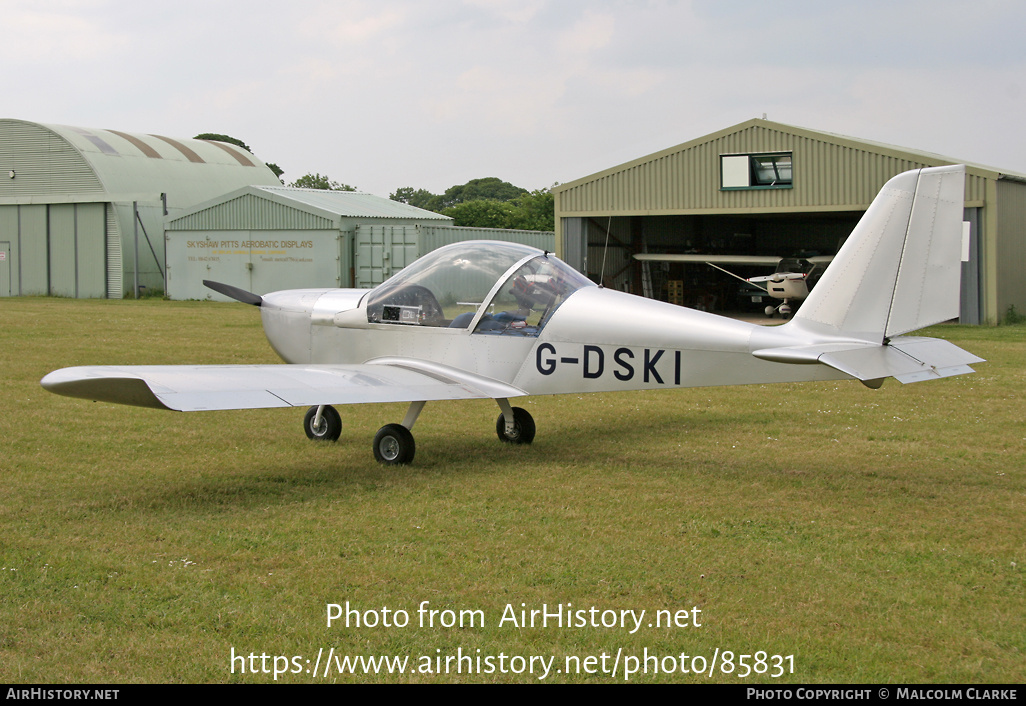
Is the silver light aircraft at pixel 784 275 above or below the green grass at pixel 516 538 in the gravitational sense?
above

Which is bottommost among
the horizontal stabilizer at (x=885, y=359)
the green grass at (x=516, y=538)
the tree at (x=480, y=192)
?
the green grass at (x=516, y=538)

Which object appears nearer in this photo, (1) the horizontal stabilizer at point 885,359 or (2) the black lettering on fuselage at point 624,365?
(1) the horizontal stabilizer at point 885,359

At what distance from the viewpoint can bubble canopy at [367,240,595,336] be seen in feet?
26.1

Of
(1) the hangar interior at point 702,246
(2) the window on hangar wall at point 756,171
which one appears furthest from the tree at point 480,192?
(2) the window on hangar wall at point 756,171

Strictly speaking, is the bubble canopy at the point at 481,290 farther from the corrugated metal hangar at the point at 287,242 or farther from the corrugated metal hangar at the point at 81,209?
the corrugated metal hangar at the point at 81,209

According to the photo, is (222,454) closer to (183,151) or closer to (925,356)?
(925,356)

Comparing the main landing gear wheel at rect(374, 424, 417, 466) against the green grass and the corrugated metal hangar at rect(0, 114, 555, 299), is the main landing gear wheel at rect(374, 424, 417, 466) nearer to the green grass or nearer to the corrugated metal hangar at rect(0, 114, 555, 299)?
the green grass

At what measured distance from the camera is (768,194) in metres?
23.0

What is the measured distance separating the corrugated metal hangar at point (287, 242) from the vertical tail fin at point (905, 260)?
23026mm

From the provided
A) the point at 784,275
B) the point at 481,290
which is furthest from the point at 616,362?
the point at 784,275

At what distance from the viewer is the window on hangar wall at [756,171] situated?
75.0ft

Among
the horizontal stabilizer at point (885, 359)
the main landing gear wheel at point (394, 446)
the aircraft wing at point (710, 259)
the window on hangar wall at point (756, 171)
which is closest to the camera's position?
the horizontal stabilizer at point (885, 359)

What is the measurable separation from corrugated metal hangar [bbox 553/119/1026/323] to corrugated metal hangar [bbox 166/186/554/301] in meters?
5.75
